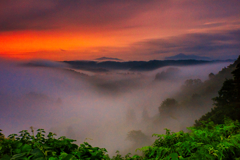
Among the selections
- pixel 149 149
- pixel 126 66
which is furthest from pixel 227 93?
pixel 126 66

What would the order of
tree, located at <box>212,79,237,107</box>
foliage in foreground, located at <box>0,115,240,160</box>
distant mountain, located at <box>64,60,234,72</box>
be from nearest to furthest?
foliage in foreground, located at <box>0,115,240,160</box> < tree, located at <box>212,79,237,107</box> < distant mountain, located at <box>64,60,234,72</box>

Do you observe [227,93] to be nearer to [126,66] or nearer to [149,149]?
[149,149]

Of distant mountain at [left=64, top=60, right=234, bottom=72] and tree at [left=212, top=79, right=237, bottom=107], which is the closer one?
tree at [left=212, top=79, right=237, bottom=107]

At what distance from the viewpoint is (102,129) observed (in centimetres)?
4594

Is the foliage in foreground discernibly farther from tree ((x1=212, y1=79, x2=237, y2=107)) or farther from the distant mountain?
the distant mountain

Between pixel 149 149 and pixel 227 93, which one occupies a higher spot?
pixel 149 149

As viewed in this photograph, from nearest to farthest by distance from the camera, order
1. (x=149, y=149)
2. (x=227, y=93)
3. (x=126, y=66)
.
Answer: (x=149, y=149)
(x=227, y=93)
(x=126, y=66)

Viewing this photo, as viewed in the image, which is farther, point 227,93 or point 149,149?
point 227,93

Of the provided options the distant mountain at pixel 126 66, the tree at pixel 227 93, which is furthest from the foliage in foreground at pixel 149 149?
the distant mountain at pixel 126 66

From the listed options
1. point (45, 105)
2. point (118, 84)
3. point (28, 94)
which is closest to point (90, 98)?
point (118, 84)

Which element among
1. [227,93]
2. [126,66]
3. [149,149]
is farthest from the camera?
[126,66]

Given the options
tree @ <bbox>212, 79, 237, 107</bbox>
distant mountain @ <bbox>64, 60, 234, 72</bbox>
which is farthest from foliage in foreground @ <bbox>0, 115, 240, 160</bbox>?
distant mountain @ <bbox>64, 60, 234, 72</bbox>

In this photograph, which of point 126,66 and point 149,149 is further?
point 126,66

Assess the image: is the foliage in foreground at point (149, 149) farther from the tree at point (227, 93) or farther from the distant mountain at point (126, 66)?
the distant mountain at point (126, 66)
